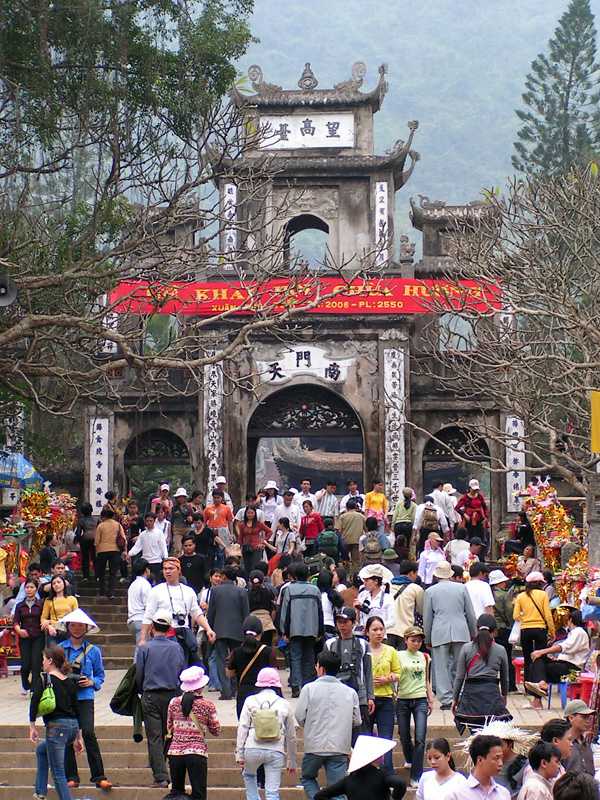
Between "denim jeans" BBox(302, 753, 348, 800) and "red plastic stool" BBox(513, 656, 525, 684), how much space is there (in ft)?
16.8

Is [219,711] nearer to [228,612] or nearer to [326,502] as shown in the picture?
[228,612]

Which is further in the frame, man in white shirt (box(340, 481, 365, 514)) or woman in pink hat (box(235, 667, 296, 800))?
man in white shirt (box(340, 481, 365, 514))

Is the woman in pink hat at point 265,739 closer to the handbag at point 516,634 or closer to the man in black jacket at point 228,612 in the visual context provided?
the man in black jacket at point 228,612

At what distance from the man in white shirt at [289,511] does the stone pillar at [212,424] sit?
661 cm

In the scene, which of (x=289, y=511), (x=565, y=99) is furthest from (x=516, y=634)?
(x=565, y=99)

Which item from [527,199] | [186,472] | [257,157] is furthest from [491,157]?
[527,199]

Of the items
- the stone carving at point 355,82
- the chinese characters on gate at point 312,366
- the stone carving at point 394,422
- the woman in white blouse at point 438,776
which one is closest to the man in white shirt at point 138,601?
the woman in white blouse at point 438,776

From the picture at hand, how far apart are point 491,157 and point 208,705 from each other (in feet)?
357

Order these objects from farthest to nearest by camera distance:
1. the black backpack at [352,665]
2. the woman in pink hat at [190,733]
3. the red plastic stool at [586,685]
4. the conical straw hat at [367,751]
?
1. the red plastic stool at [586,685]
2. the black backpack at [352,665]
3. the woman in pink hat at [190,733]
4. the conical straw hat at [367,751]

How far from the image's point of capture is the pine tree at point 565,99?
1650 inches

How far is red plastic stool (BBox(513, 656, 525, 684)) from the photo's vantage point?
47.9 feet

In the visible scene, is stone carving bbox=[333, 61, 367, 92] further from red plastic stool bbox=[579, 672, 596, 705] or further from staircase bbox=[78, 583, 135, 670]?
red plastic stool bbox=[579, 672, 596, 705]

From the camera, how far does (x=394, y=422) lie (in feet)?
86.6

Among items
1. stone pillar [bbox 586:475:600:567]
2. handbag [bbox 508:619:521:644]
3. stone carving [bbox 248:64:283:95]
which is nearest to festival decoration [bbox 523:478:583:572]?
stone pillar [bbox 586:475:600:567]
